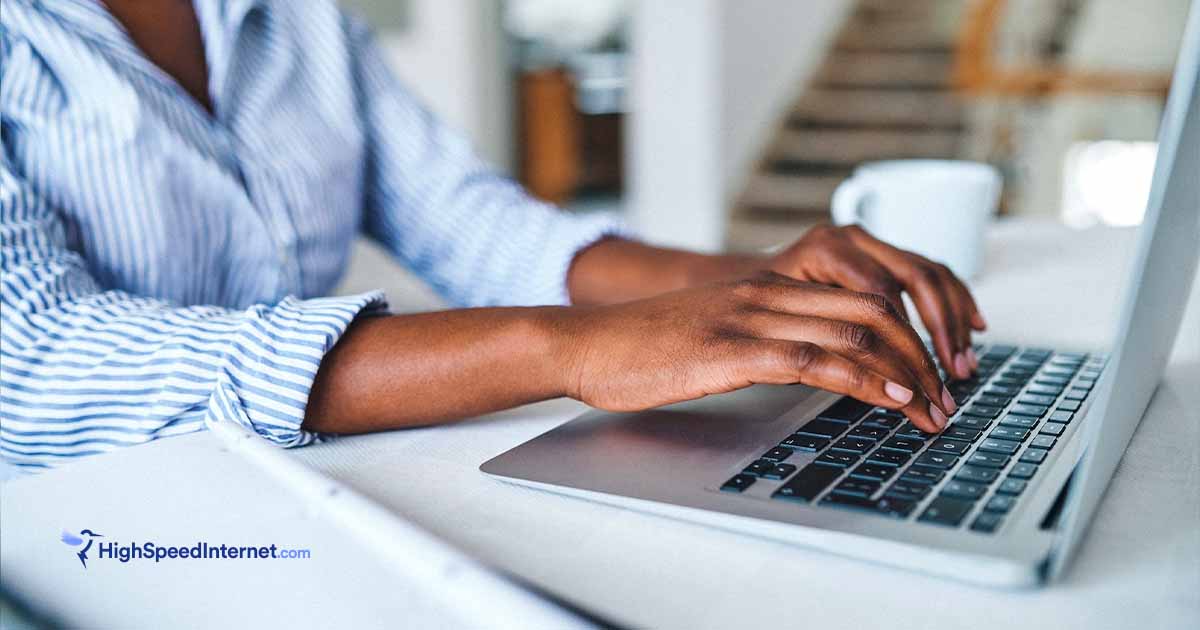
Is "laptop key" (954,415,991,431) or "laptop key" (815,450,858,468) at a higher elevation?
"laptop key" (815,450,858,468)

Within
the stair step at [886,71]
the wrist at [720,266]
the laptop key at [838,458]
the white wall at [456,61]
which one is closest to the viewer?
the laptop key at [838,458]

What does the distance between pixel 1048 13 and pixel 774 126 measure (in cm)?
141

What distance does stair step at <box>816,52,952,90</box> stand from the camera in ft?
15.4

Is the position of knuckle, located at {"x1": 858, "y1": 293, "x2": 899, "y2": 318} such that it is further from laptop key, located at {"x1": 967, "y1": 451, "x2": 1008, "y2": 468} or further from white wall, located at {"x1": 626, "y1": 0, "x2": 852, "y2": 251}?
white wall, located at {"x1": 626, "y1": 0, "x2": 852, "y2": 251}

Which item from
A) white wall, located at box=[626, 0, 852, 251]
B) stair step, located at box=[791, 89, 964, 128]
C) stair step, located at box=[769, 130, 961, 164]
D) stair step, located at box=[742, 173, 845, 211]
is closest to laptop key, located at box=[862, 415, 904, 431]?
white wall, located at box=[626, 0, 852, 251]

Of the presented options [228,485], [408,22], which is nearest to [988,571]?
[228,485]

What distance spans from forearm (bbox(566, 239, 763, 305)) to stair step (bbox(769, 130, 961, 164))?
145 inches

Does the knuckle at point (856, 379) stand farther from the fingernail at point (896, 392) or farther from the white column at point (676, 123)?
the white column at point (676, 123)

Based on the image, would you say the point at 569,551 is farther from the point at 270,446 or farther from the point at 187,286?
the point at 187,286

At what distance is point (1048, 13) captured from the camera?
4586 millimetres

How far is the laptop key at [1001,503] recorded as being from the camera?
0.38 metres

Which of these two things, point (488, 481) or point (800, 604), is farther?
point (488, 481)

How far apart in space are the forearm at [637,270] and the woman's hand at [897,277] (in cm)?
9

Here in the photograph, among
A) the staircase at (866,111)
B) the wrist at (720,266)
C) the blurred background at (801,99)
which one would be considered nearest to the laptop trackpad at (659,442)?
the wrist at (720,266)
